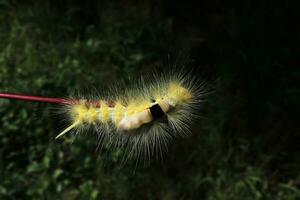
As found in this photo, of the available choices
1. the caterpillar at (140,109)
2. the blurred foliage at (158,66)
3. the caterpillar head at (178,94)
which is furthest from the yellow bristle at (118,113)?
the blurred foliage at (158,66)

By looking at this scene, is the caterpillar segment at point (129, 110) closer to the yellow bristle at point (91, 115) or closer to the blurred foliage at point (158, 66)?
the yellow bristle at point (91, 115)

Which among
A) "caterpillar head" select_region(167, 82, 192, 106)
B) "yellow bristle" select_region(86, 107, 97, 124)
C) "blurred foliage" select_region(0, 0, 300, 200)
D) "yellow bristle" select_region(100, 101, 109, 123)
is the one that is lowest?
"caterpillar head" select_region(167, 82, 192, 106)

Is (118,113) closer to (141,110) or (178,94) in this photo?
(141,110)

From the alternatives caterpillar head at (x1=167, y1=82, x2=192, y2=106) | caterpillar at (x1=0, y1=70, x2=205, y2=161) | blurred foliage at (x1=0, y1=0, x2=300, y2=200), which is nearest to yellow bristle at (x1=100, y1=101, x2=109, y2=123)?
caterpillar at (x1=0, y1=70, x2=205, y2=161)

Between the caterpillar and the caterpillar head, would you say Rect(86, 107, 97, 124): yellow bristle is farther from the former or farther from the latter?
the caterpillar head

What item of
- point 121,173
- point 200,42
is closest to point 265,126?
point 200,42

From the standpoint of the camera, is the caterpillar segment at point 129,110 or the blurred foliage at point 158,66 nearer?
the caterpillar segment at point 129,110
